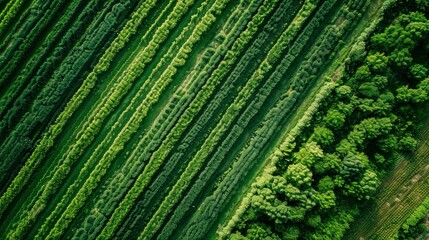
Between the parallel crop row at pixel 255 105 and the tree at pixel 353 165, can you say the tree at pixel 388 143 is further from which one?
the parallel crop row at pixel 255 105

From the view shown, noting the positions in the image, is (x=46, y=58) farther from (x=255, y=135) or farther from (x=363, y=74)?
(x=363, y=74)

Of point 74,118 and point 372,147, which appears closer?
point 372,147

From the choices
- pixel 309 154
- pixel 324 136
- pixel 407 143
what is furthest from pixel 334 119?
pixel 407 143

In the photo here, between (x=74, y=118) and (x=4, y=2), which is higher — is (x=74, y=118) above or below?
below

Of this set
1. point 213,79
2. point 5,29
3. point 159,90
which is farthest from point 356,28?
point 5,29

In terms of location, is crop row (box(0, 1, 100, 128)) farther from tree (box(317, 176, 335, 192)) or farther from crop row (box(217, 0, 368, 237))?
tree (box(317, 176, 335, 192))

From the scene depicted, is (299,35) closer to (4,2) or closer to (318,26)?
(318,26)
